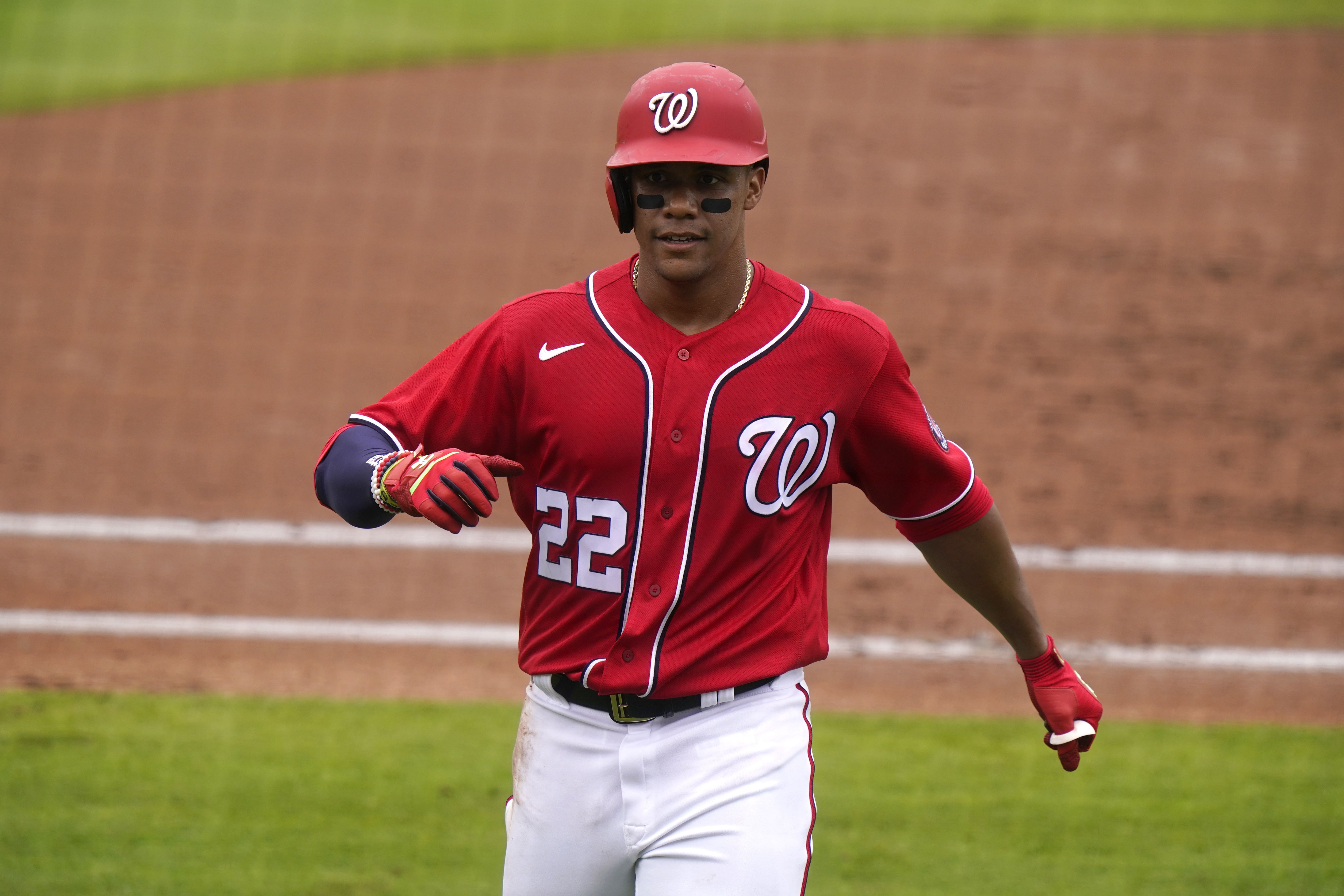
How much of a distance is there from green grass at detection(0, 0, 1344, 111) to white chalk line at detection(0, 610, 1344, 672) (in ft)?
29.2

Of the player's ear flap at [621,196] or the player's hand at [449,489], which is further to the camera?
the player's ear flap at [621,196]

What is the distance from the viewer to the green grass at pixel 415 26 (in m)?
15.3

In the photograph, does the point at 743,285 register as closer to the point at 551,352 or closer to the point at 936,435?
the point at 551,352

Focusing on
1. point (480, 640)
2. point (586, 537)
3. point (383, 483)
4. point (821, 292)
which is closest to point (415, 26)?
point (821, 292)

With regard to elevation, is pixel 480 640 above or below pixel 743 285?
below

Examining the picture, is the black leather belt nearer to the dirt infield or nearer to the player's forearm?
the player's forearm

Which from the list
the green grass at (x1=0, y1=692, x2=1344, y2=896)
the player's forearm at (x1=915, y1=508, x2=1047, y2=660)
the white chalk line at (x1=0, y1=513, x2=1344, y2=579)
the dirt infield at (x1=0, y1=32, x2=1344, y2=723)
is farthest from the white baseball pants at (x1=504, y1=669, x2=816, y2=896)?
the white chalk line at (x1=0, y1=513, x2=1344, y2=579)

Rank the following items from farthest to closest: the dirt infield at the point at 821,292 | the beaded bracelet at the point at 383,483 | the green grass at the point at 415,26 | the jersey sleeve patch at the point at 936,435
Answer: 1. the green grass at the point at 415,26
2. the dirt infield at the point at 821,292
3. the jersey sleeve patch at the point at 936,435
4. the beaded bracelet at the point at 383,483

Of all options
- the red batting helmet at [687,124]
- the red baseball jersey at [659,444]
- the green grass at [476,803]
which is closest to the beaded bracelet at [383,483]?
the red baseball jersey at [659,444]

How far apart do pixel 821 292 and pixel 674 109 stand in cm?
825

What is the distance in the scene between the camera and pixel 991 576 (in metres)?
3.27

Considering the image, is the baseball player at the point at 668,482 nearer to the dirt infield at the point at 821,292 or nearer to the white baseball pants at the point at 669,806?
the white baseball pants at the point at 669,806

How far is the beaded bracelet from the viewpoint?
8.90 ft

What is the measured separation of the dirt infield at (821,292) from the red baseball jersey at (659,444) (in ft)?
12.1
